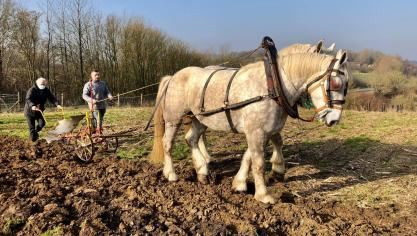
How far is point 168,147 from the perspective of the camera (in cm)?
664

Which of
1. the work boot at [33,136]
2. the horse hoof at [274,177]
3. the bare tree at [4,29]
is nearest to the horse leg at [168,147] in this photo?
the horse hoof at [274,177]

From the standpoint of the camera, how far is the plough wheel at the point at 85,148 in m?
7.51

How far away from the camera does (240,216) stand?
4.69 metres

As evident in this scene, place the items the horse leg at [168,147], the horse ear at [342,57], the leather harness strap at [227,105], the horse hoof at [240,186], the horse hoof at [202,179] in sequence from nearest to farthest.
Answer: the horse ear at [342,57] < the leather harness strap at [227,105] < the horse hoof at [240,186] < the horse hoof at [202,179] < the horse leg at [168,147]

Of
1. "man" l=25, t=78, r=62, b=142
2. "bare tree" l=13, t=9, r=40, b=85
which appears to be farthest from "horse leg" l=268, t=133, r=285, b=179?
"bare tree" l=13, t=9, r=40, b=85

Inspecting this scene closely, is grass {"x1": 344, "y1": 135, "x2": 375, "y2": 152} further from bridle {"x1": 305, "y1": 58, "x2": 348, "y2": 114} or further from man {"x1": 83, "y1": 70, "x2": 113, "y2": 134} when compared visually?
man {"x1": 83, "y1": 70, "x2": 113, "y2": 134}

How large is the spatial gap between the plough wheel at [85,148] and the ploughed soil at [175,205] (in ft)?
1.10

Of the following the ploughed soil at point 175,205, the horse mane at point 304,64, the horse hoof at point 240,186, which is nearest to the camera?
the ploughed soil at point 175,205

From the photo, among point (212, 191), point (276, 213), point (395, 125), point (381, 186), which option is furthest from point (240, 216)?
point (395, 125)

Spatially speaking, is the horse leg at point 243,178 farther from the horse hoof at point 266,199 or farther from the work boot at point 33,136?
the work boot at point 33,136

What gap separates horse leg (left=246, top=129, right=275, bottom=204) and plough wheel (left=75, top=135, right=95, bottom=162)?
3406 mm

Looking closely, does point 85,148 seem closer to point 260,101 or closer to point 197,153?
point 197,153

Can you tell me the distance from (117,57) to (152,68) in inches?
121

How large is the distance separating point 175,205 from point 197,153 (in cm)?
164
